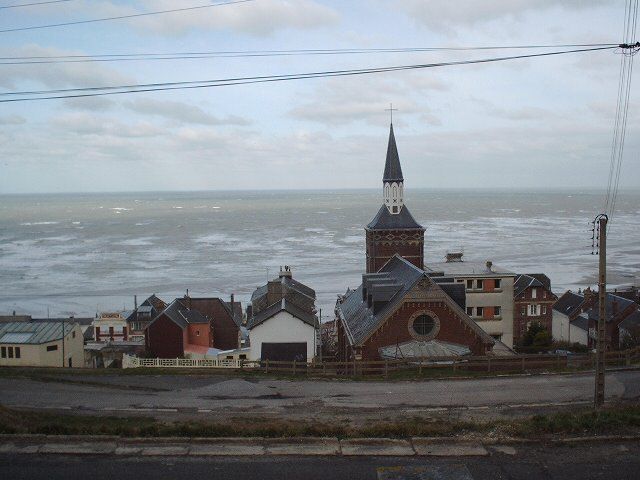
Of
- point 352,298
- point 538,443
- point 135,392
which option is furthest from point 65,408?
point 352,298

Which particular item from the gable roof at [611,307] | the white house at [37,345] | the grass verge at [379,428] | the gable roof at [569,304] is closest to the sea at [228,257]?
the gable roof at [569,304]

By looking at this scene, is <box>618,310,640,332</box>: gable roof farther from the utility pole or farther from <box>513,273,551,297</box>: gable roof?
the utility pole

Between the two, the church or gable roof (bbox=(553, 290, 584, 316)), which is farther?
gable roof (bbox=(553, 290, 584, 316))

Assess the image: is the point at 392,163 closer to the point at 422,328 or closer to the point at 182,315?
the point at 182,315

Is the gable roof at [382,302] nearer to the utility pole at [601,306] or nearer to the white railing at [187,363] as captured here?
the white railing at [187,363]

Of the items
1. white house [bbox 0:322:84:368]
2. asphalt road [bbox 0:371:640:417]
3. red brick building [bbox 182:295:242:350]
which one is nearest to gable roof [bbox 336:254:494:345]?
asphalt road [bbox 0:371:640:417]

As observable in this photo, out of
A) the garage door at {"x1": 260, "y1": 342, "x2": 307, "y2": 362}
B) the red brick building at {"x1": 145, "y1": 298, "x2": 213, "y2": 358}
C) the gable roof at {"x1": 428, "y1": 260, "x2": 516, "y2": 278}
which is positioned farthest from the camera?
the gable roof at {"x1": 428, "y1": 260, "x2": 516, "y2": 278}
